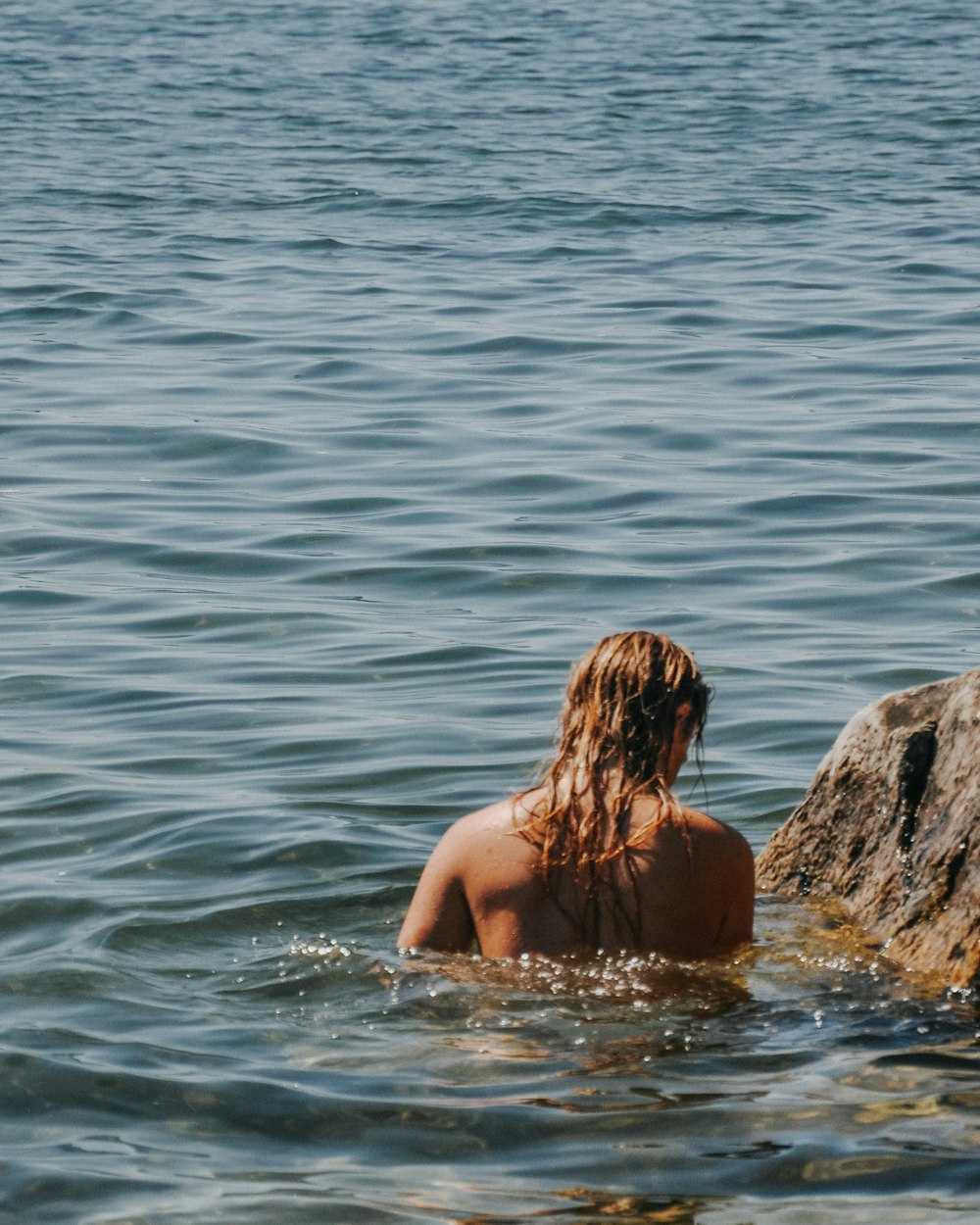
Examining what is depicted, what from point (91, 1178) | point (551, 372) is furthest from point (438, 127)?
point (91, 1178)

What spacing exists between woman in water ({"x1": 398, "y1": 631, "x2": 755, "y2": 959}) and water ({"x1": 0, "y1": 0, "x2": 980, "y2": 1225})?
120 millimetres

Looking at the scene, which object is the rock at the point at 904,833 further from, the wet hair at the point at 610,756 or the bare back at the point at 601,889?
the wet hair at the point at 610,756

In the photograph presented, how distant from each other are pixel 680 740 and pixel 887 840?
3.21 ft

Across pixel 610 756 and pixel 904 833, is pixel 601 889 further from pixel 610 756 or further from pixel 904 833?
pixel 904 833

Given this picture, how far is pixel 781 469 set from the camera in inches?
466

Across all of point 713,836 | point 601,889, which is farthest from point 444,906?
point 713,836

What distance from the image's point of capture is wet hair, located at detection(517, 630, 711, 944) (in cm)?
536

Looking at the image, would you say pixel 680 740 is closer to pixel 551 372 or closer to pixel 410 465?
pixel 410 465

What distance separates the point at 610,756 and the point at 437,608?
432cm

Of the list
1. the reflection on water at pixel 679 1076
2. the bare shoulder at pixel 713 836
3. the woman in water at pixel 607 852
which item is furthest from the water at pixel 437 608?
the bare shoulder at pixel 713 836

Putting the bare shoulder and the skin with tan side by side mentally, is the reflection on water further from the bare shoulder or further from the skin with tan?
the bare shoulder

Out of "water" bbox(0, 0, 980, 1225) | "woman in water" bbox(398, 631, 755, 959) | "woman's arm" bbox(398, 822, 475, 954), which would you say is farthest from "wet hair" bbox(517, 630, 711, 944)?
"water" bbox(0, 0, 980, 1225)

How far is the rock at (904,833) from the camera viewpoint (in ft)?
18.5

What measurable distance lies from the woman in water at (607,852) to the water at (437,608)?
12 centimetres
